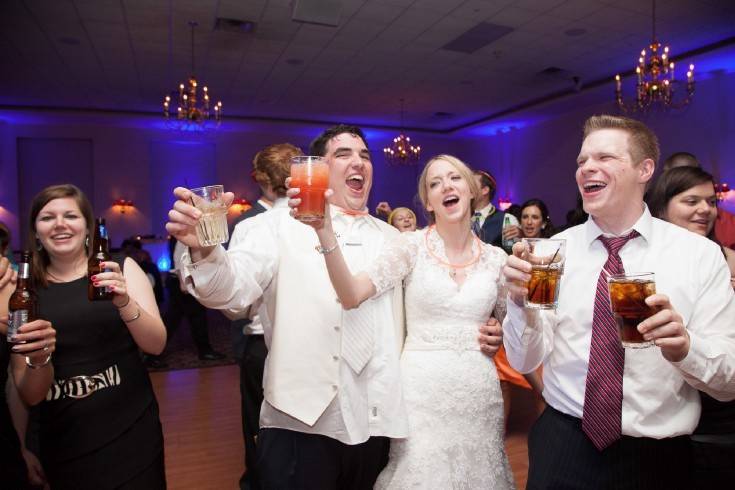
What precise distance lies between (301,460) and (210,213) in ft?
2.78

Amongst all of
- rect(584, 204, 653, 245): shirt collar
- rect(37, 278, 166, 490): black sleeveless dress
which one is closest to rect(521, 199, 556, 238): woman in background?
rect(584, 204, 653, 245): shirt collar

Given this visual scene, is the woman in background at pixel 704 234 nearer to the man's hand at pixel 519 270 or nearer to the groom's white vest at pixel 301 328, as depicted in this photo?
the man's hand at pixel 519 270

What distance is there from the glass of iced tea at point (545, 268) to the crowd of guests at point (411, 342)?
1.3 inches

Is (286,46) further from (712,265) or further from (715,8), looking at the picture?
(712,265)

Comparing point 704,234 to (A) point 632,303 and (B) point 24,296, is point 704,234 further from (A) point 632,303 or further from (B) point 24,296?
(B) point 24,296

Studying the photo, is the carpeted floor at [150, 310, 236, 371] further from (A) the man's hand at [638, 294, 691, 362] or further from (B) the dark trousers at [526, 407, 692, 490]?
(A) the man's hand at [638, 294, 691, 362]

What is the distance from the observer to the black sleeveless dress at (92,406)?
194cm

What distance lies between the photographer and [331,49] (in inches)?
304

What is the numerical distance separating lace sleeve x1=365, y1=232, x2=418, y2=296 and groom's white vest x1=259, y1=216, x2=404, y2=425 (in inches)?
3.3

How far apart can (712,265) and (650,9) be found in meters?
6.34

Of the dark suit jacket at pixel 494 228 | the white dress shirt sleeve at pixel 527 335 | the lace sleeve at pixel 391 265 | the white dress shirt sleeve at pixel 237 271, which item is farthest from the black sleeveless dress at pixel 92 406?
the dark suit jacket at pixel 494 228

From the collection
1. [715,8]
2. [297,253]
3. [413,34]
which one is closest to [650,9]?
[715,8]

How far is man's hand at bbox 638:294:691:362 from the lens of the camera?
4.07 ft

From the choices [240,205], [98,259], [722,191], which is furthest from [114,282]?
[240,205]
